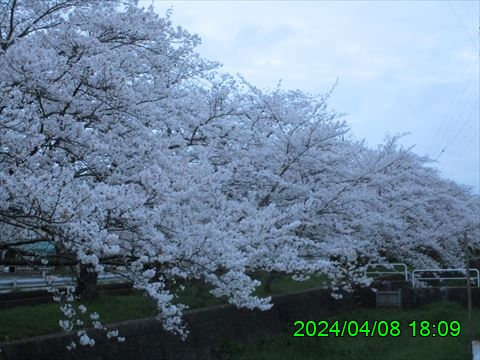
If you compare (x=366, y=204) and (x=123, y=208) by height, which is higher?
(x=366, y=204)

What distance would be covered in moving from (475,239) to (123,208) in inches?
988

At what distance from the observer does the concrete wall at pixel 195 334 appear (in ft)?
27.9

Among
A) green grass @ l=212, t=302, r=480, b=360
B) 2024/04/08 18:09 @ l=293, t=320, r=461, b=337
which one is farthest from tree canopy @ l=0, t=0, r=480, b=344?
2024/04/08 18:09 @ l=293, t=320, r=461, b=337

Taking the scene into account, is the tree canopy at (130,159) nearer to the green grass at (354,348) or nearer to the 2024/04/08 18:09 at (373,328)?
the green grass at (354,348)

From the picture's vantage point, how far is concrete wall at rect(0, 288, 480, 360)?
852 cm

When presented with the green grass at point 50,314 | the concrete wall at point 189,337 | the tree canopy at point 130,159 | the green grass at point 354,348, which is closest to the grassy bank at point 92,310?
the green grass at point 50,314

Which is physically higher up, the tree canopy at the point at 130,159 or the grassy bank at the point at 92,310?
the tree canopy at the point at 130,159

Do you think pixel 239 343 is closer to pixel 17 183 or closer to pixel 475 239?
pixel 17 183

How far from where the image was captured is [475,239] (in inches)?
1102

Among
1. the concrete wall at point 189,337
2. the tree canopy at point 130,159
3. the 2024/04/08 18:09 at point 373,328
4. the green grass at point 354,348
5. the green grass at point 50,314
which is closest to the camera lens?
the tree canopy at point 130,159

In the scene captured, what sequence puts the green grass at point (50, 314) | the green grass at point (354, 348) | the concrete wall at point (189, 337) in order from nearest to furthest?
the concrete wall at point (189, 337)
the green grass at point (50, 314)
the green grass at point (354, 348)

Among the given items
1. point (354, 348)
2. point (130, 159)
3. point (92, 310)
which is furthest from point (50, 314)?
point (354, 348)

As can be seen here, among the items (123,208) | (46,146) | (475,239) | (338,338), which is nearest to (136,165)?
(46,146)

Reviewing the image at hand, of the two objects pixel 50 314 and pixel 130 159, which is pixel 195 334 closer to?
pixel 50 314
